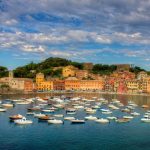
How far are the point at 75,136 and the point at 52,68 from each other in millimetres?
75686

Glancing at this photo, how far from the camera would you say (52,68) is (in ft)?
336

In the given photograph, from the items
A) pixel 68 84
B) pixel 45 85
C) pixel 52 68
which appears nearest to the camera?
pixel 45 85

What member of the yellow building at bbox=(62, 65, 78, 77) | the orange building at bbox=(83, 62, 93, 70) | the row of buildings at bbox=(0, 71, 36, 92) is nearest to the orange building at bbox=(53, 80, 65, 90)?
the row of buildings at bbox=(0, 71, 36, 92)

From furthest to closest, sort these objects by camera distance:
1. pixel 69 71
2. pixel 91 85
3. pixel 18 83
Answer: pixel 69 71
pixel 91 85
pixel 18 83

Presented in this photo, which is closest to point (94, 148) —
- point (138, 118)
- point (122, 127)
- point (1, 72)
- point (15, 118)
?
point (122, 127)

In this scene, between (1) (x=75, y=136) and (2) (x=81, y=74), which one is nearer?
(1) (x=75, y=136)

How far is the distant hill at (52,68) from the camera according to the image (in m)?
94.6

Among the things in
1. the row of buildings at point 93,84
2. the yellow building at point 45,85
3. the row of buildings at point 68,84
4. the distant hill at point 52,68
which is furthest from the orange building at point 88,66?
the yellow building at point 45,85

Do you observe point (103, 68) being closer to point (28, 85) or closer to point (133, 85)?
point (133, 85)

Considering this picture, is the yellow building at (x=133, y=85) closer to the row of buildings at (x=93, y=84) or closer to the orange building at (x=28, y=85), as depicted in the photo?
the row of buildings at (x=93, y=84)

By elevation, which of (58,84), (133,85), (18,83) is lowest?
(133,85)

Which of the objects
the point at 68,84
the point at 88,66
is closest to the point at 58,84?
the point at 68,84

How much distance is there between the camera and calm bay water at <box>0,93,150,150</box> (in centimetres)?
2402

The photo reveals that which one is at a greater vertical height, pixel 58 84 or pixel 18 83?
pixel 18 83
